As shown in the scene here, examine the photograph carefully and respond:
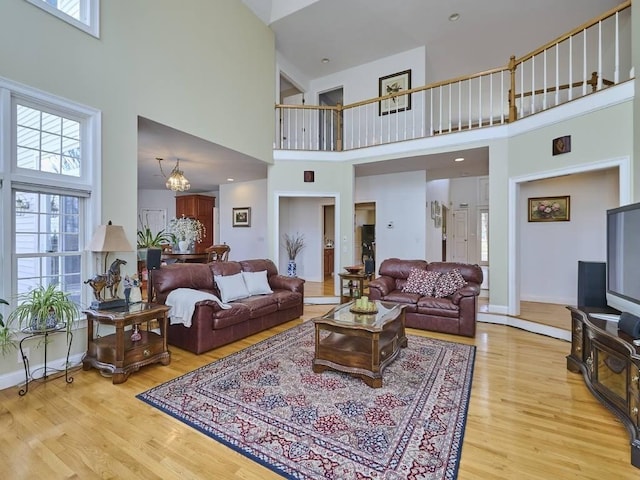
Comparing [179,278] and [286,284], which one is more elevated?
[179,278]

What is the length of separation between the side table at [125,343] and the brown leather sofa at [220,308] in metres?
0.36

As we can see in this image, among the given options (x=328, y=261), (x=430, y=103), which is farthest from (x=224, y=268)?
(x=430, y=103)

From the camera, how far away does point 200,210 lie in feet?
30.0

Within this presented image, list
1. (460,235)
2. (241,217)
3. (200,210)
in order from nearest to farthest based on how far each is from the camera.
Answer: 1. (241,217)
2. (200,210)
3. (460,235)

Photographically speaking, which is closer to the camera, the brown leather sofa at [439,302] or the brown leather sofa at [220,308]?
the brown leather sofa at [220,308]

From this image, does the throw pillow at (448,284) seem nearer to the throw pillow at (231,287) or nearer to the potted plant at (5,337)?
the throw pillow at (231,287)

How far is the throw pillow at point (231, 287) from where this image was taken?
411 centimetres

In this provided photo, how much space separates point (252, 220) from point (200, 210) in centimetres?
213

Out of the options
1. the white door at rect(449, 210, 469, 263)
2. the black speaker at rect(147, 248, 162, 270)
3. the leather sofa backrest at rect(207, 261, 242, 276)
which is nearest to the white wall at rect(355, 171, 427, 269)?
the leather sofa backrest at rect(207, 261, 242, 276)

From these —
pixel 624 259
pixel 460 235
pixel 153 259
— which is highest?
pixel 460 235

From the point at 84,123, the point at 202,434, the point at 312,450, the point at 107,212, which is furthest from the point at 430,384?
the point at 84,123

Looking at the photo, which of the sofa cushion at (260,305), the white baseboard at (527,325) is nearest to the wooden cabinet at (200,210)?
the sofa cushion at (260,305)

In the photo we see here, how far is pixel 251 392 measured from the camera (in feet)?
8.16

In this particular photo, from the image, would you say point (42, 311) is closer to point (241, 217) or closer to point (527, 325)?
point (527, 325)
